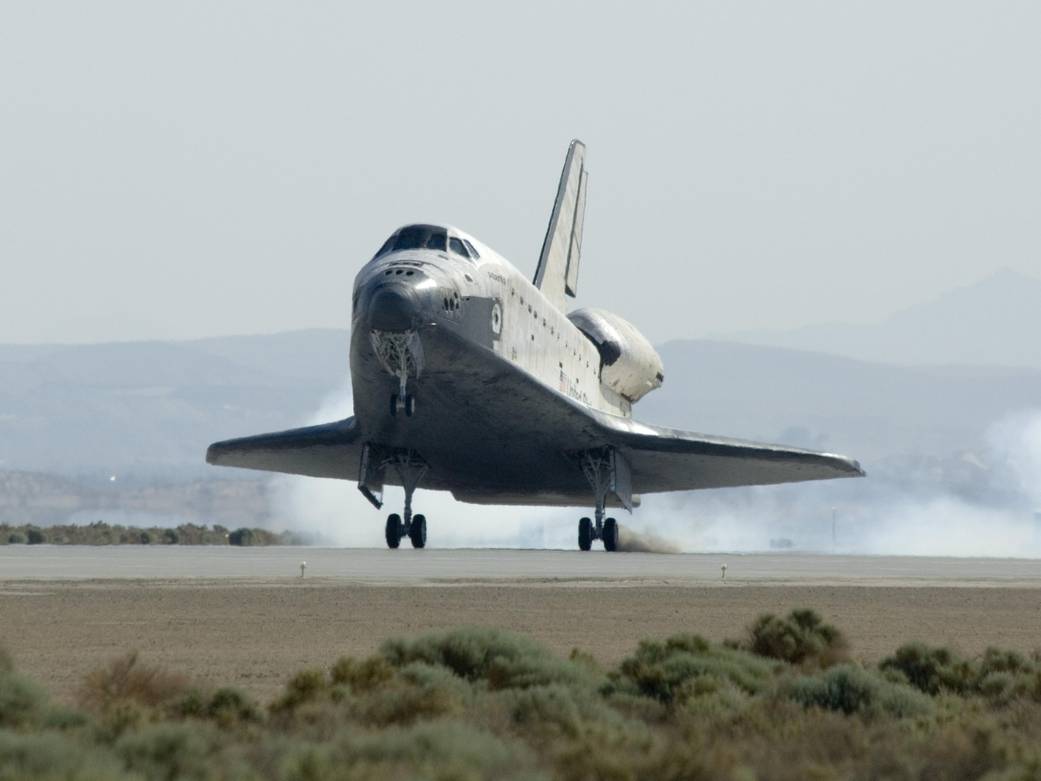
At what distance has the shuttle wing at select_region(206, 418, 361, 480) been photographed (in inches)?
1539

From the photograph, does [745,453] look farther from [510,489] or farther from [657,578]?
[657,578]

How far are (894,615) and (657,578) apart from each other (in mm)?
6603

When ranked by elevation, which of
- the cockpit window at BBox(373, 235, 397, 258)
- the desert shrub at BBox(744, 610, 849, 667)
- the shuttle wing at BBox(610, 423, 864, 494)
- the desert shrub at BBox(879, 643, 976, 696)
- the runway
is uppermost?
the cockpit window at BBox(373, 235, 397, 258)

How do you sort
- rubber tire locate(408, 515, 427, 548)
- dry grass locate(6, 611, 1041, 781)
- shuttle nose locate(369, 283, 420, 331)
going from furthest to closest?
rubber tire locate(408, 515, 427, 548), shuttle nose locate(369, 283, 420, 331), dry grass locate(6, 611, 1041, 781)

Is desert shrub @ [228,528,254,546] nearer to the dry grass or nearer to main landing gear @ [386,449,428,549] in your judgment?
main landing gear @ [386,449,428,549]

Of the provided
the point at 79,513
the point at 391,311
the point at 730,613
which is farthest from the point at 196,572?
the point at 79,513

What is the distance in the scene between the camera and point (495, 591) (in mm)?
23719

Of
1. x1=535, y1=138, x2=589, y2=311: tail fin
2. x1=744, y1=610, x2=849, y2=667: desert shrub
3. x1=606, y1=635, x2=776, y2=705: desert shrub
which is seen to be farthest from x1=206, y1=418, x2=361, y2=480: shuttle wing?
x1=606, y1=635, x2=776, y2=705: desert shrub

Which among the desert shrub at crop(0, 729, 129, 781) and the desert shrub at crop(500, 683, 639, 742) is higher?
A: the desert shrub at crop(500, 683, 639, 742)

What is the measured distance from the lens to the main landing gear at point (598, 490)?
1515 inches

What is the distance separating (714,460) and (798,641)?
82.7 ft

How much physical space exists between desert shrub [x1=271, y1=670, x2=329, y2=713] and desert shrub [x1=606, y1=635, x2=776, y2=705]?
1.85m

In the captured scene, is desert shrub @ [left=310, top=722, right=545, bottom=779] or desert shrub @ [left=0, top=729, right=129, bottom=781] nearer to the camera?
desert shrub @ [left=0, top=729, right=129, bottom=781]

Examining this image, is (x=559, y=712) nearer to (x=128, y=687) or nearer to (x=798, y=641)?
(x=128, y=687)
